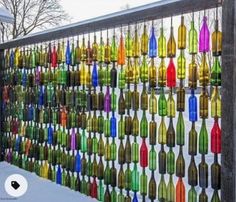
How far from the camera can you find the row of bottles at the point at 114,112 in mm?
2486

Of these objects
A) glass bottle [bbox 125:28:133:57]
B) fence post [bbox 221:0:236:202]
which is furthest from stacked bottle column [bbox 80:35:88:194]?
fence post [bbox 221:0:236:202]

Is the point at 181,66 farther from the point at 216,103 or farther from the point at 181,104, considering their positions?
the point at 216,103

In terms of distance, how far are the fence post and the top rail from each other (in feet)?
0.49

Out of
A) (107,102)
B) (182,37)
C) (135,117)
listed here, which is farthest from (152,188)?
(182,37)

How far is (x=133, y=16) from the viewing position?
107 inches

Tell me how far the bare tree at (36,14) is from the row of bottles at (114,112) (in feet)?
64.1

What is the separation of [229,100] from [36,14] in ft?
76.6

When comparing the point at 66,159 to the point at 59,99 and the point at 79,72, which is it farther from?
the point at 79,72

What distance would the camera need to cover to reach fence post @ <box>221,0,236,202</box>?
2.06 m

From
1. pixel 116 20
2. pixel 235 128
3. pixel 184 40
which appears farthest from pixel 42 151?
pixel 235 128

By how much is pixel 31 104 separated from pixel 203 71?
2494mm

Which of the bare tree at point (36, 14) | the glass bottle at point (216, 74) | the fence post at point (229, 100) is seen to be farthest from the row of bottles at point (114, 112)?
the bare tree at point (36, 14)

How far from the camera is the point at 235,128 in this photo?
6.81 feet

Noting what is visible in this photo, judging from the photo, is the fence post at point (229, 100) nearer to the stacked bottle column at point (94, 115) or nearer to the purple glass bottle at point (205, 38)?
the purple glass bottle at point (205, 38)
